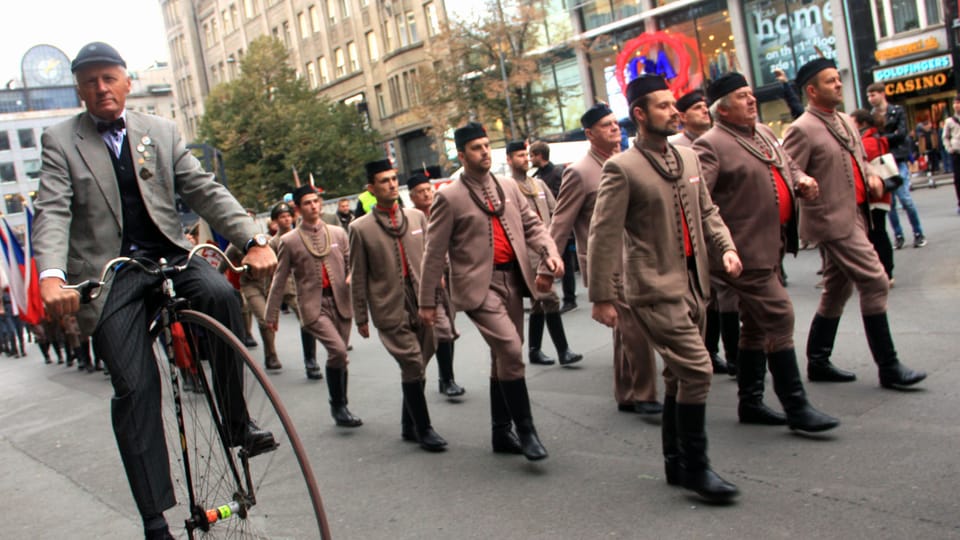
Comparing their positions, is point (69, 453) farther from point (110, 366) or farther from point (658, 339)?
point (658, 339)

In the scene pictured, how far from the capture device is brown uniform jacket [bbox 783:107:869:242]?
20.9ft

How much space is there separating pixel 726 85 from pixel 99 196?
376cm

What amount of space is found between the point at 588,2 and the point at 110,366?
127 feet

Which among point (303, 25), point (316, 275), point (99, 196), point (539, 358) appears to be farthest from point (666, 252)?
point (303, 25)

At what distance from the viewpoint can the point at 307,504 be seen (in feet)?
12.6

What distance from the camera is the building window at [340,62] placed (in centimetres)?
6019

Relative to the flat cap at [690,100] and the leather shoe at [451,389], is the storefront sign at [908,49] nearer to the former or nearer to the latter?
the flat cap at [690,100]

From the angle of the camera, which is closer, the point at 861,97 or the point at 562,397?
the point at 562,397

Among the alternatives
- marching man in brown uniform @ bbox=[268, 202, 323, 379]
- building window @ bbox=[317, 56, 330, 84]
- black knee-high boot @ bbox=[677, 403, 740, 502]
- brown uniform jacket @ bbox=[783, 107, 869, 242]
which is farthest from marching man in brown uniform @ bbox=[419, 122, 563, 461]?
building window @ bbox=[317, 56, 330, 84]

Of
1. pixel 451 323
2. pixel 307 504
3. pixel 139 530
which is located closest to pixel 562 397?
pixel 451 323

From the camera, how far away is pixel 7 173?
11388 cm

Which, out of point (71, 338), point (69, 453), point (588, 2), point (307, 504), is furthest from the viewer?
point (588, 2)

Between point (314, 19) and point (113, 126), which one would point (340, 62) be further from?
point (113, 126)

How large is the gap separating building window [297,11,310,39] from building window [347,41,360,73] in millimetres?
5464
